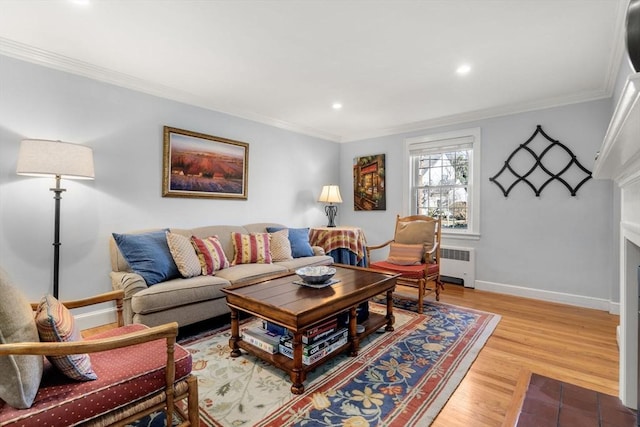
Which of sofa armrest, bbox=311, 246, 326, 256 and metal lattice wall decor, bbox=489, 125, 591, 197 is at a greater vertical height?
metal lattice wall decor, bbox=489, 125, 591, 197

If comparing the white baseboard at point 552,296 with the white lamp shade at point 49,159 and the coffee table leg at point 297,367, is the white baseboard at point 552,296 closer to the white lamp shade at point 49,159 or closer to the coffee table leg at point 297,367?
the coffee table leg at point 297,367

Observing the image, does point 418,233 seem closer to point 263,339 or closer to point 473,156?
point 473,156

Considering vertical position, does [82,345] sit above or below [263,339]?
above

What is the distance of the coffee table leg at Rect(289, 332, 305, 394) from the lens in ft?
5.78

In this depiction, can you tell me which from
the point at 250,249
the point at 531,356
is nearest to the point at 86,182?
the point at 250,249

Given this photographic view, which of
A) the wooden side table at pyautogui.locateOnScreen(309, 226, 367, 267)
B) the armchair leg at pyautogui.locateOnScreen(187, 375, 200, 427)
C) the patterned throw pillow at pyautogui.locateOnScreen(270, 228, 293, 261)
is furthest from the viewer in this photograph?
the wooden side table at pyautogui.locateOnScreen(309, 226, 367, 267)

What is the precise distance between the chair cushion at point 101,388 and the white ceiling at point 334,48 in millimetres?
2085

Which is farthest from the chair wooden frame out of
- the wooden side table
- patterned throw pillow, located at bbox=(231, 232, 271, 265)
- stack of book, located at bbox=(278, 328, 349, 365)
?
the wooden side table

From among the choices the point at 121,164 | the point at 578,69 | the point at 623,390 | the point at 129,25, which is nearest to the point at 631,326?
the point at 623,390

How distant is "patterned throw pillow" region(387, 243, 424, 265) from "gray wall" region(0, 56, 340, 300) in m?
2.12

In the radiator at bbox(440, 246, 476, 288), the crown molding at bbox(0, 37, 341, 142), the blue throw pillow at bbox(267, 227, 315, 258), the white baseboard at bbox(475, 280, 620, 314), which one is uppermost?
the crown molding at bbox(0, 37, 341, 142)

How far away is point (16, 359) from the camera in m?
1.00

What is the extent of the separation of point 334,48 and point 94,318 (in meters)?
3.27

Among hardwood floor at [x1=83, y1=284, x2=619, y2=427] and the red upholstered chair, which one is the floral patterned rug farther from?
the red upholstered chair
